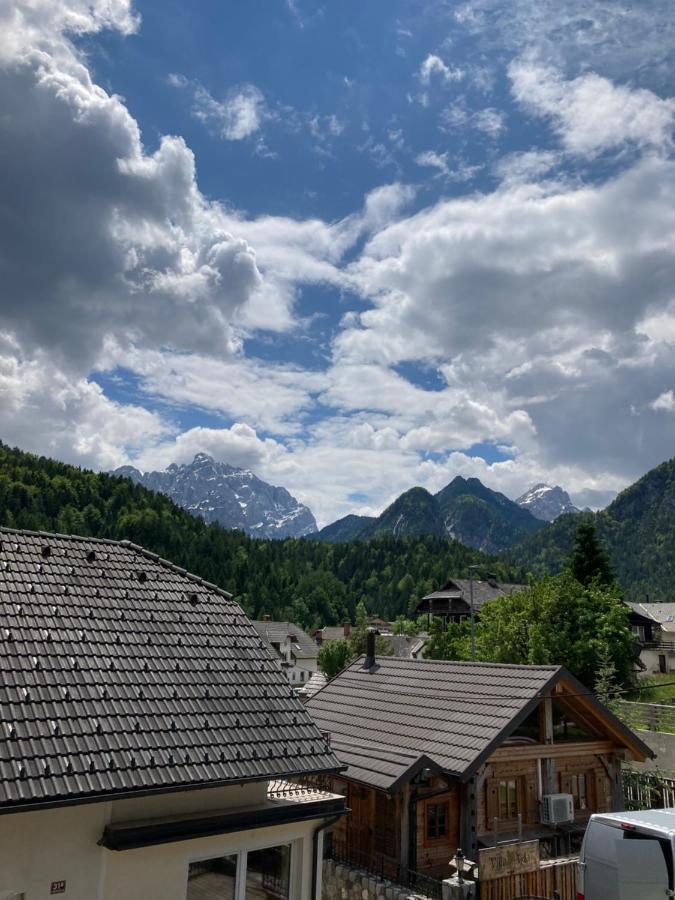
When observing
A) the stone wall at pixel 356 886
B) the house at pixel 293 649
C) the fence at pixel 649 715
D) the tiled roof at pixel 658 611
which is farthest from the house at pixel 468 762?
the house at pixel 293 649

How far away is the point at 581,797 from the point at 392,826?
5.99 metres

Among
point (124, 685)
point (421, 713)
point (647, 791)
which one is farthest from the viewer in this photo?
point (647, 791)

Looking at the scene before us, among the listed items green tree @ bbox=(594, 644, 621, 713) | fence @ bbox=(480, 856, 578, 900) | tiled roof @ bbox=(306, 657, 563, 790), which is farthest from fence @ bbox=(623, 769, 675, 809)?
fence @ bbox=(480, 856, 578, 900)

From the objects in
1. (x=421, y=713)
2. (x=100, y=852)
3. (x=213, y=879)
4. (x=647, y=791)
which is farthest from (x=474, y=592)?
(x=100, y=852)

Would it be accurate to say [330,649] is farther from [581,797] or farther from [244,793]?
[244,793]

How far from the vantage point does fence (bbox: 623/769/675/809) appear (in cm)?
1959

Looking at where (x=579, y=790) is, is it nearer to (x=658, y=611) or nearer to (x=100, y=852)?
(x=100, y=852)

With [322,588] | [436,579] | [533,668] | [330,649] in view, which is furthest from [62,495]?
[533,668]

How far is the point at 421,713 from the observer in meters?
17.6

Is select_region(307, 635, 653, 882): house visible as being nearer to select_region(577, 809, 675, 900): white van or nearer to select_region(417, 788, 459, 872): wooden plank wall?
select_region(417, 788, 459, 872): wooden plank wall

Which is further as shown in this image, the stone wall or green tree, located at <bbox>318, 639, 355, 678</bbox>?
green tree, located at <bbox>318, 639, 355, 678</bbox>

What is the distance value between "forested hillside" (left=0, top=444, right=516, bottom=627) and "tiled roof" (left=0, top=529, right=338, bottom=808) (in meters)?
125

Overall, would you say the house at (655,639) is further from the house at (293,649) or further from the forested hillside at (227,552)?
the forested hillside at (227,552)

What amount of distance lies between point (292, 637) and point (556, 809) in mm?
77942
